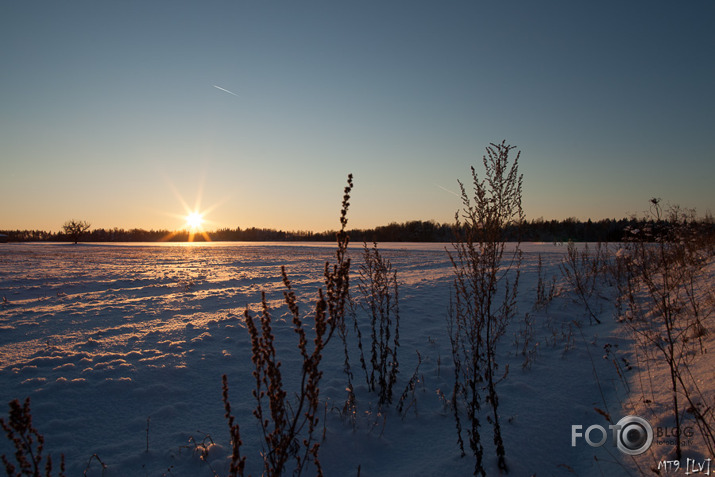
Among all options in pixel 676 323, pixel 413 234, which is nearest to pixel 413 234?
pixel 413 234

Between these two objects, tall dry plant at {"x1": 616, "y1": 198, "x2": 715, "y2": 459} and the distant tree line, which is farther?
the distant tree line

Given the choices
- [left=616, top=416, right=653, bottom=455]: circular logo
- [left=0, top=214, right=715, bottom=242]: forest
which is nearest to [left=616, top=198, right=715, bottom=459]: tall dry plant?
[left=616, top=416, right=653, bottom=455]: circular logo

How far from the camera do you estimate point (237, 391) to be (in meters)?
3.72

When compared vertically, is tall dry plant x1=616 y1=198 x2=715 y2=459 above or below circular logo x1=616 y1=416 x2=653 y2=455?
above

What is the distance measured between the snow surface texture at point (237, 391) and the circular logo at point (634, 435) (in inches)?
3.6

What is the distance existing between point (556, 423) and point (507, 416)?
0.40 m

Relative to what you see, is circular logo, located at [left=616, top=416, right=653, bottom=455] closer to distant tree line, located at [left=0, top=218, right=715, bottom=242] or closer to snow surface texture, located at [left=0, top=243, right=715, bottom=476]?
snow surface texture, located at [left=0, top=243, right=715, bottom=476]

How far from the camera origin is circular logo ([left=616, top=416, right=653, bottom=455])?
8.37 ft

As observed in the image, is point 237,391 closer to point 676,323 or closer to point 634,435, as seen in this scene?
point 634,435

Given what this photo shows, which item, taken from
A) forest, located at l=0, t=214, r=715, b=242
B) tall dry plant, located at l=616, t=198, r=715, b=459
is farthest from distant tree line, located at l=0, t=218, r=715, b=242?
tall dry plant, located at l=616, t=198, r=715, b=459

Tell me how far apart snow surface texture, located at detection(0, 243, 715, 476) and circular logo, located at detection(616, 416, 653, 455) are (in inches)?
3.6

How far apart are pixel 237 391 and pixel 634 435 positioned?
347 cm

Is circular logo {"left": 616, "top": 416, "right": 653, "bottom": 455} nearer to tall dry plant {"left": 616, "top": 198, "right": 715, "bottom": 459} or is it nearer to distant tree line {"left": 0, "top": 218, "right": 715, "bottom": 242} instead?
tall dry plant {"left": 616, "top": 198, "right": 715, "bottom": 459}

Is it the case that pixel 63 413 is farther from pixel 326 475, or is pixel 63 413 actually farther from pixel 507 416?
pixel 507 416
